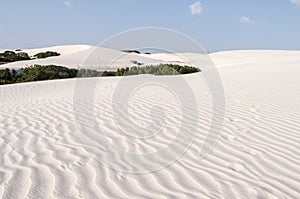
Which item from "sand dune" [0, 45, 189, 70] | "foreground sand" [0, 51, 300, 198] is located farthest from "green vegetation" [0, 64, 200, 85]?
"foreground sand" [0, 51, 300, 198]

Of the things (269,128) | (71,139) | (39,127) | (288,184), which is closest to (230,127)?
(269,128)

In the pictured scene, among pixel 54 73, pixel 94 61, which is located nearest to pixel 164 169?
pixel 54 73

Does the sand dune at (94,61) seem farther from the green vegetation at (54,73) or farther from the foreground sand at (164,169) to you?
the foreground sand at (164,169)

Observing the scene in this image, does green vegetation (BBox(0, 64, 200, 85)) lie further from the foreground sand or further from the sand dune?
the foreground sand

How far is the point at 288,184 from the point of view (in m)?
3.08

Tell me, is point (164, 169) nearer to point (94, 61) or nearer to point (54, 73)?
point (54, 73)

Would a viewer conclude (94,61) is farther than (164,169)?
Yes

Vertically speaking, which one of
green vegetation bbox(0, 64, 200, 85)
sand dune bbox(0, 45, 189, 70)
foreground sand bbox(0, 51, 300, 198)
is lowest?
foreground sand bbox(0, 51, 300, 198)

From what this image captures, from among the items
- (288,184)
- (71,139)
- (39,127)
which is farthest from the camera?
(39,127)

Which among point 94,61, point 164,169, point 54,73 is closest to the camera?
point 164,169

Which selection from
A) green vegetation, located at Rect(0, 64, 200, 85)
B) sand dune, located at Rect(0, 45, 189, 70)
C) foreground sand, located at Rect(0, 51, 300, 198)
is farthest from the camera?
sand dune, located at Rect(0, 45, 189, 70)

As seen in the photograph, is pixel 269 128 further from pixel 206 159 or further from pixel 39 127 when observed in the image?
pixel 39 127

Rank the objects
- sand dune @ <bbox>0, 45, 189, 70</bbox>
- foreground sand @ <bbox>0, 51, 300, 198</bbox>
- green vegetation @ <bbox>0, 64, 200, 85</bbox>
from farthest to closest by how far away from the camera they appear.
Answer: sand dune @ <bbox>0, 45, 189, 70</bbox>
green vegetation @ <bbox>0, 64, 200, 85</bbox>
foreground sand @ <bbox>0, 51, 300, 198</bbox>

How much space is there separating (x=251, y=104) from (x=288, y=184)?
408 centimetres
